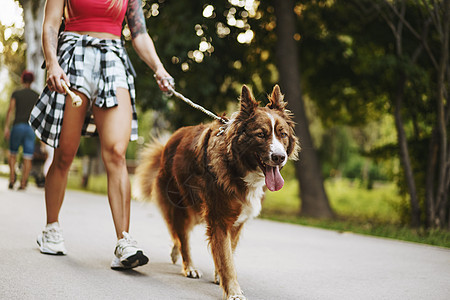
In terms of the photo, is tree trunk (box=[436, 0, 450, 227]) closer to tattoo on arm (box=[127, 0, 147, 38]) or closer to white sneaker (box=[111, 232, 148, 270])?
tattoo on arm (box=[127, 0, 147, 38])

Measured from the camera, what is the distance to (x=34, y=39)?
15.7m

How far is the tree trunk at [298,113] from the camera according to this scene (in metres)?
11.6

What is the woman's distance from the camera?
13.7 feet

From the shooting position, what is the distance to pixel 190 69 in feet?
39.7

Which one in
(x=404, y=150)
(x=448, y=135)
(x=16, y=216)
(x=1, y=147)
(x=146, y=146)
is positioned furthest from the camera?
(x=1, y=147)

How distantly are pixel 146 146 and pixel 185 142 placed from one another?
35.4 inches

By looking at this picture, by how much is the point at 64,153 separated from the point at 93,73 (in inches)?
27.4

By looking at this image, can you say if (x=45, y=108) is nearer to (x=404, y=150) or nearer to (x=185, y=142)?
(x=185, y=142)

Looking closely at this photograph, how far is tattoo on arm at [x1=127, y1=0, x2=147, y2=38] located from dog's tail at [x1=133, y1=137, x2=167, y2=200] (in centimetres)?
105

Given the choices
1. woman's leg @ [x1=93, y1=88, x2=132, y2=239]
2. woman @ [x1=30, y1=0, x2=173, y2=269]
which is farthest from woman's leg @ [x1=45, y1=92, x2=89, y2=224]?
woman's leg @ [x1=93, y1=88, x2=132, y2=239]

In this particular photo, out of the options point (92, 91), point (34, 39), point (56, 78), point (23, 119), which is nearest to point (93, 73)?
point (92, 91)

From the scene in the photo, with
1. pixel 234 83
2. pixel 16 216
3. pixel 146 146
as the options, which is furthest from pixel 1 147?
pixel 146 146

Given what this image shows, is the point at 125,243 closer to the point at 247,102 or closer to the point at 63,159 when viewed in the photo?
the point at 63,159

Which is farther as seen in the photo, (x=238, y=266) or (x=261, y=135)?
(x=238, y=266)
